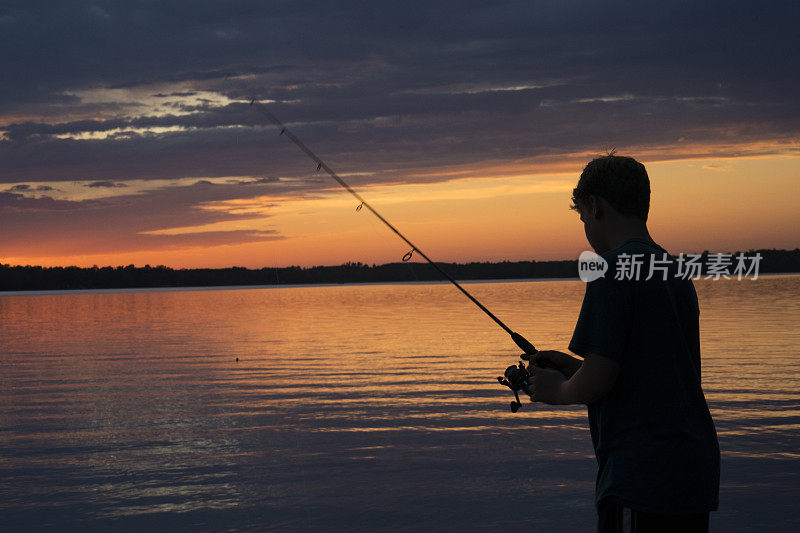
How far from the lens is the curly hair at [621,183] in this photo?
7.88 feet

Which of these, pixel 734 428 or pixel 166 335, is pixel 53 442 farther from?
pixel 166 335

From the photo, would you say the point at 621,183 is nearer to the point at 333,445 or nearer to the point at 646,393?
the point at 646,393

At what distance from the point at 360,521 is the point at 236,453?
273 cm

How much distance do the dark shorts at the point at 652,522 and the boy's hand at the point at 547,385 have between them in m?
0.38

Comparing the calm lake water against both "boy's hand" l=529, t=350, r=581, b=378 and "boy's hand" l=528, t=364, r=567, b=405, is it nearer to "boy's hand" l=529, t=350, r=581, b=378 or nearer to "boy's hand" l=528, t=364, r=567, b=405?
"boy's hand" l=529, t=350, r=581, b=378

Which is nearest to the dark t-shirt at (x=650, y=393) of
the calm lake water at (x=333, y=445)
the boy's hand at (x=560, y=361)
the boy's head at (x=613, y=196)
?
the boy's head at (x=613, y=196)

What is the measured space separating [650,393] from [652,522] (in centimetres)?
39

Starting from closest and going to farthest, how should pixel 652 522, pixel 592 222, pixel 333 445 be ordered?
pixel 652 522 → pixel 592 222 → pixel 333 445

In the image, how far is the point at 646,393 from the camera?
2283 millimetres

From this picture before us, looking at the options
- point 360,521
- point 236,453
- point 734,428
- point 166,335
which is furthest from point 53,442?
point 166,335

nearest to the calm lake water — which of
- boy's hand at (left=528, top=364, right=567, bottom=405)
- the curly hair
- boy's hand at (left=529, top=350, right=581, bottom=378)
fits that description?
boy's hand at (left=529, top=350, right=581, bottom=378)

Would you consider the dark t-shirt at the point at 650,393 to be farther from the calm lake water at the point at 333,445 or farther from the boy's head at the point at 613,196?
the calm lake water at the point at 333,445

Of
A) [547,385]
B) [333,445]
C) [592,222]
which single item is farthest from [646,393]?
[333,445]

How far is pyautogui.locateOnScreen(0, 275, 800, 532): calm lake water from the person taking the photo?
5.83 meters
